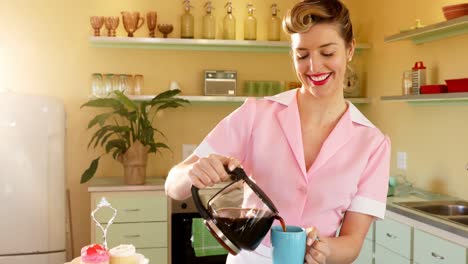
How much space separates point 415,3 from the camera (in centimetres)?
373

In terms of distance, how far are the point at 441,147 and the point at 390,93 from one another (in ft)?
2.44

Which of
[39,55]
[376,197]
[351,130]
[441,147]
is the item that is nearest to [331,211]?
[376,197]

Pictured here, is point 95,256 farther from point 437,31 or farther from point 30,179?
point 437,31

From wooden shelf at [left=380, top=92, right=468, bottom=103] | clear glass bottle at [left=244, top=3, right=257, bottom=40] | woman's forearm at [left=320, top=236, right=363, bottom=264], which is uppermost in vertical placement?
clear glass bottle at [left=244, top=3, right=257, bottom=40]

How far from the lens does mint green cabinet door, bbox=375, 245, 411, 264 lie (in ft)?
9.57

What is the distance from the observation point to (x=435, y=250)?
103 inches

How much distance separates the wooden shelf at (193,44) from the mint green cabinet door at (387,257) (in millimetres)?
1802

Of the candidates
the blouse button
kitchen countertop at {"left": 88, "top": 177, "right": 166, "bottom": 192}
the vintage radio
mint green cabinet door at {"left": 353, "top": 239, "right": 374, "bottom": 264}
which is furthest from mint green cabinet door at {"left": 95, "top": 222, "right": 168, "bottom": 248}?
the blouse button

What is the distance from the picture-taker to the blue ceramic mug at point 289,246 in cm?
113

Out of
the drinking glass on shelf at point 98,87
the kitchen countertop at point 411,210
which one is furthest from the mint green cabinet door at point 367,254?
the drinking glass on shelf at point 98,87

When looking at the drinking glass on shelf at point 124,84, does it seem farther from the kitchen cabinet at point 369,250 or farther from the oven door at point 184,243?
Result: the kitchen cabinet at point 369,250

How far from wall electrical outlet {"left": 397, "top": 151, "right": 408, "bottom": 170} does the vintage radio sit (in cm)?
134

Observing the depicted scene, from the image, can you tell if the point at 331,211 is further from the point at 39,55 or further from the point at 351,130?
the point at 39,55

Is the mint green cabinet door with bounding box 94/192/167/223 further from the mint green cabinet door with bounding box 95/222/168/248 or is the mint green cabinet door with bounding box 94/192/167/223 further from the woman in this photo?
the woman
